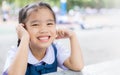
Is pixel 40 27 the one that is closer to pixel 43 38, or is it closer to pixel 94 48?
pixel 43 38

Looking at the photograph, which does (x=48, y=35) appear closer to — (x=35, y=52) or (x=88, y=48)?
(x=35, y=52)

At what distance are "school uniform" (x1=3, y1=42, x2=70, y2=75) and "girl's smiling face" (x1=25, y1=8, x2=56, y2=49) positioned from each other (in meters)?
0.07

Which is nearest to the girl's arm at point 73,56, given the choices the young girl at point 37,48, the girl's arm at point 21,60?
the young girl at point 37,48

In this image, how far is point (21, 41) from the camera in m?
1.37

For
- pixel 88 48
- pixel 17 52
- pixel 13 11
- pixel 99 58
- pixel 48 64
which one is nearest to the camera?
pixel 17 52

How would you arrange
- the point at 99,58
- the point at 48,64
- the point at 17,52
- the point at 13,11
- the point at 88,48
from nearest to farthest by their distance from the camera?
the point at 17,52
the point at 48,64
the point at 99,58
the point at 88,48
the point at 13,11

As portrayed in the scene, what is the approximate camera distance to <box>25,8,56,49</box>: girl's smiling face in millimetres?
1390

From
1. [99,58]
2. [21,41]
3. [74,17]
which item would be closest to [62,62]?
[21,41]

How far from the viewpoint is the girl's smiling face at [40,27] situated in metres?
1.39

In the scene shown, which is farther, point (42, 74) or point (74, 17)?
point (74, 17)

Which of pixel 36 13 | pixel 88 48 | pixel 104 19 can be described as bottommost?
pixel 104 19

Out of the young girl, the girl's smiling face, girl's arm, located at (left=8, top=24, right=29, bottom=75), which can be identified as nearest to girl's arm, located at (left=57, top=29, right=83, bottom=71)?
the young girl

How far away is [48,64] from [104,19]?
42.5 feet

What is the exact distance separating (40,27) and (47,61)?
17 centimetres
